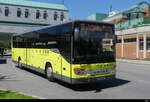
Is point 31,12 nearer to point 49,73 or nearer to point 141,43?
point 141,43

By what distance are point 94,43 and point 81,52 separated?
825 mm

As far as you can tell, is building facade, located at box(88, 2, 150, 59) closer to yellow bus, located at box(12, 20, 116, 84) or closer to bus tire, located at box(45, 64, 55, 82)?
bus tire, located at box(45, 64, 55, 82)

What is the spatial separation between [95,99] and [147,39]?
30085 millimetres

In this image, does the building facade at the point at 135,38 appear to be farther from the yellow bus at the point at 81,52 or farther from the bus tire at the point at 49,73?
the yellow bus at the point at 81,52

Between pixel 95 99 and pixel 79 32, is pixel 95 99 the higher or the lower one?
the lower one

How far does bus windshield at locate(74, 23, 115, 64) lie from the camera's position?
9750 mm

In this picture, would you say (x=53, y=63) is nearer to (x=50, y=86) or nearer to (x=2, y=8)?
(x=50, y=86)

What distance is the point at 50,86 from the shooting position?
36.5 ft

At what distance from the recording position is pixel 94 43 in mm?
10242

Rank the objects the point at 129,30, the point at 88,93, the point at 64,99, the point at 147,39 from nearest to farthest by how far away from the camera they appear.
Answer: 1. the point at 64,99
2. the point at 88,93
3. the point at 147,39
4. the point at 129,30

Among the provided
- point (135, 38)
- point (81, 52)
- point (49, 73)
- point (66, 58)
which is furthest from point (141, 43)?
point (81, 52)

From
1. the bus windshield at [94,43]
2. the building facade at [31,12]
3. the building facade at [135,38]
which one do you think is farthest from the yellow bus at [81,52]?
the building facade at [31,12]

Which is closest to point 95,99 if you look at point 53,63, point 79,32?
point 79,32

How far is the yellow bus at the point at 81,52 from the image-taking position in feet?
32.0
